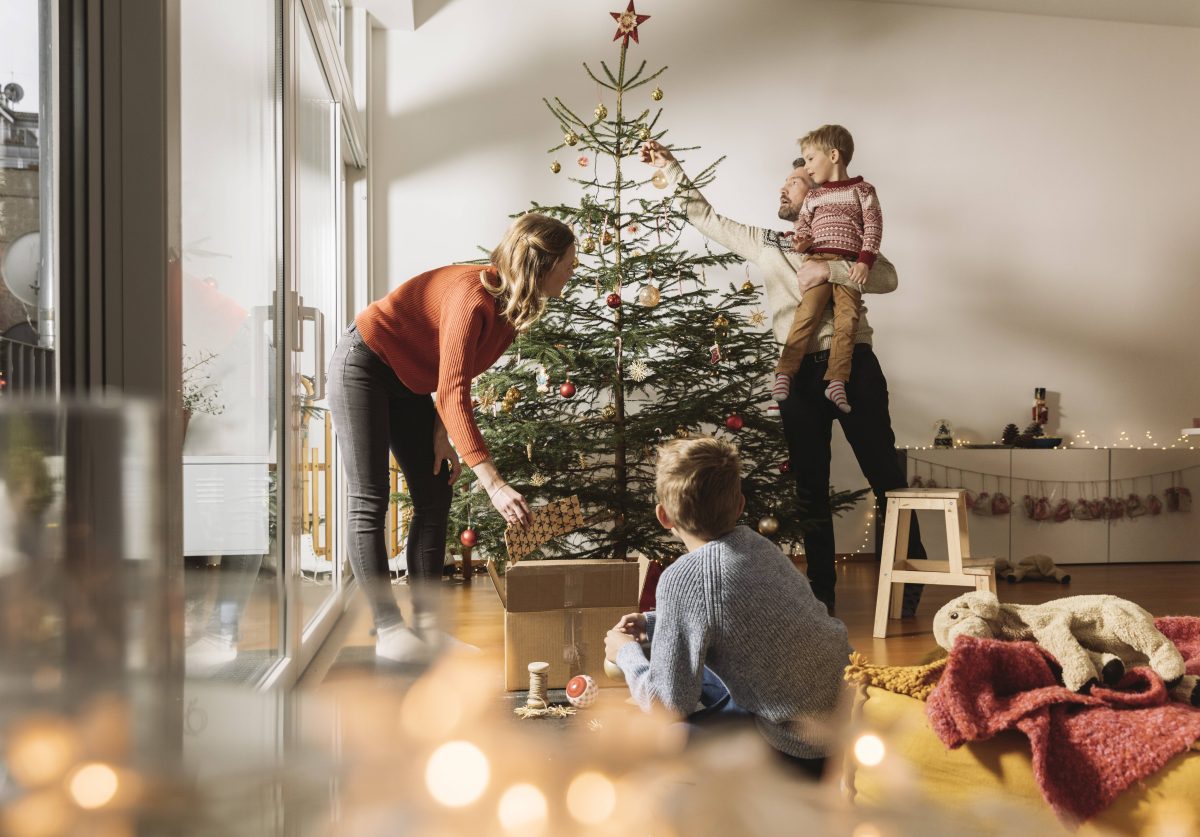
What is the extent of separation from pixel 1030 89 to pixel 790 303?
88.0 inches

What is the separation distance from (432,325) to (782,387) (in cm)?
152

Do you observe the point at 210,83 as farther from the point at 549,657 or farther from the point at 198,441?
the point at 549,657

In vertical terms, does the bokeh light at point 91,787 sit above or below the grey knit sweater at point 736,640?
above

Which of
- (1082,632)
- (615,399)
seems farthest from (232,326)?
(1082,632)

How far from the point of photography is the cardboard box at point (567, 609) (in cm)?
192

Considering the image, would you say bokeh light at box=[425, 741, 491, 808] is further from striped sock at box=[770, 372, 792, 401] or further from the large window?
striped sock at box=[770, 372, 792, 401]

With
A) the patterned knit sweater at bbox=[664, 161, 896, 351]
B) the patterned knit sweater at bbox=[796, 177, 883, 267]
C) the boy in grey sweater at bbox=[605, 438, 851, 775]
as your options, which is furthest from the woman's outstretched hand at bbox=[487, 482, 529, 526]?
the patterned knit sweater at bbox=[796, 177, 883, 267]

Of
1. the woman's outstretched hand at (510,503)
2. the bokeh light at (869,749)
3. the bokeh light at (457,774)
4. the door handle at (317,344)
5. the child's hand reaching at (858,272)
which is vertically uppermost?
the child's hand reaching at (858,272)

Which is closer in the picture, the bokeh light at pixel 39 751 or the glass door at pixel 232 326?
the bokeh light at pixel 39 751

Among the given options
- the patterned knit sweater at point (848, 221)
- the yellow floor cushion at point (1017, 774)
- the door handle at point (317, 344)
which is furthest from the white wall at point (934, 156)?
the yellow floor cushion at point (1017, 774)

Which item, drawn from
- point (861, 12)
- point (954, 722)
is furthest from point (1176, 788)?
point (861, 12)

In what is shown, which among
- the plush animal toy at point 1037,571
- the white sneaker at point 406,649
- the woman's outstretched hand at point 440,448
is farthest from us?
the plush animal toy at point 1037,571

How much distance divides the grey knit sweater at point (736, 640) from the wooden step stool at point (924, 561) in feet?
4.61

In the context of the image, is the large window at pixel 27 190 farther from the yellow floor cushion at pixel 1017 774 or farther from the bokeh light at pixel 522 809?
the yellow floor cushion at pixel 1017 774
